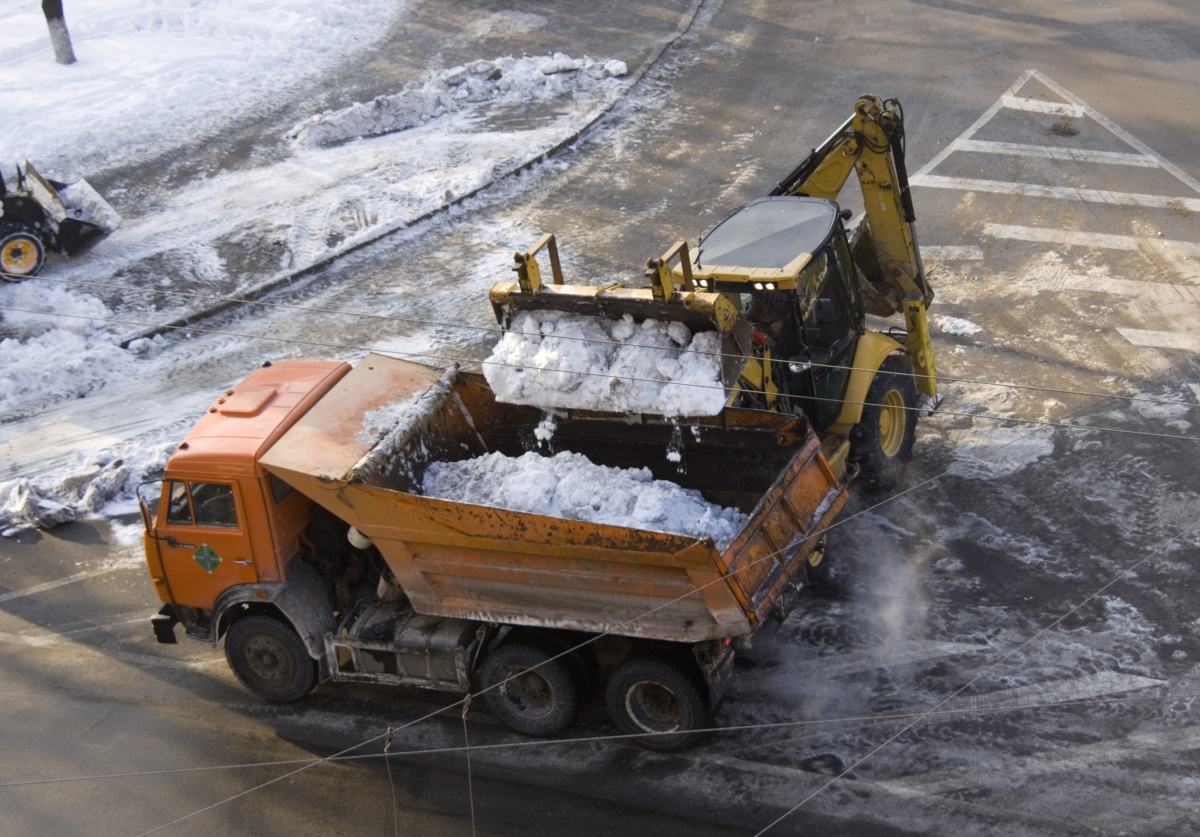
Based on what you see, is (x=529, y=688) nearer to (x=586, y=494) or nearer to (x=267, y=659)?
(x=586, y=494)

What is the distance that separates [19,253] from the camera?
49.3ft

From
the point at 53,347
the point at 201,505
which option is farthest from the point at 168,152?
the point at 201,505

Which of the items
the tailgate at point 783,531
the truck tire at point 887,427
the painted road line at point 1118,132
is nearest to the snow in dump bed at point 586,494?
the tailgate at point 783,531

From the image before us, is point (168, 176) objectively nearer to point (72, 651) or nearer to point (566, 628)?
point (72, 651)

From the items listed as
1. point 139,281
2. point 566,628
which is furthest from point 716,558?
point 139,281

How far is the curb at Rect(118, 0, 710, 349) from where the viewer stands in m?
14.4

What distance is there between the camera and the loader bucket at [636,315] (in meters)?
7.61

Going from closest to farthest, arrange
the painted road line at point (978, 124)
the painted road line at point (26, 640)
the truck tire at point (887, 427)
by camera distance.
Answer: the truck tire at point (887, 427) → the painted road line at point (26, 640) → the painted road line at point (978, 124)

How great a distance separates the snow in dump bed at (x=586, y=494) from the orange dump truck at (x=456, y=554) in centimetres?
35

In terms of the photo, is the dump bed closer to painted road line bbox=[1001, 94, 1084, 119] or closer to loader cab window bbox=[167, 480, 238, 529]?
loader cab window bbox=[167, 480, 238, 529]

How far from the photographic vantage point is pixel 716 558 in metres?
6.81

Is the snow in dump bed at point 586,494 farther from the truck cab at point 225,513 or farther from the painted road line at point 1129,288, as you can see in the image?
the painted road line at point 1129,288

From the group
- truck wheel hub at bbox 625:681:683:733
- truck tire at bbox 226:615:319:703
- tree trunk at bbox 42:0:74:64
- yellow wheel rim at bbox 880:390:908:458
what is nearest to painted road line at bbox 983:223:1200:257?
yellow wheel rim at bbox 880:390:908:458

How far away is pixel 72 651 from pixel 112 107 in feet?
42.3
